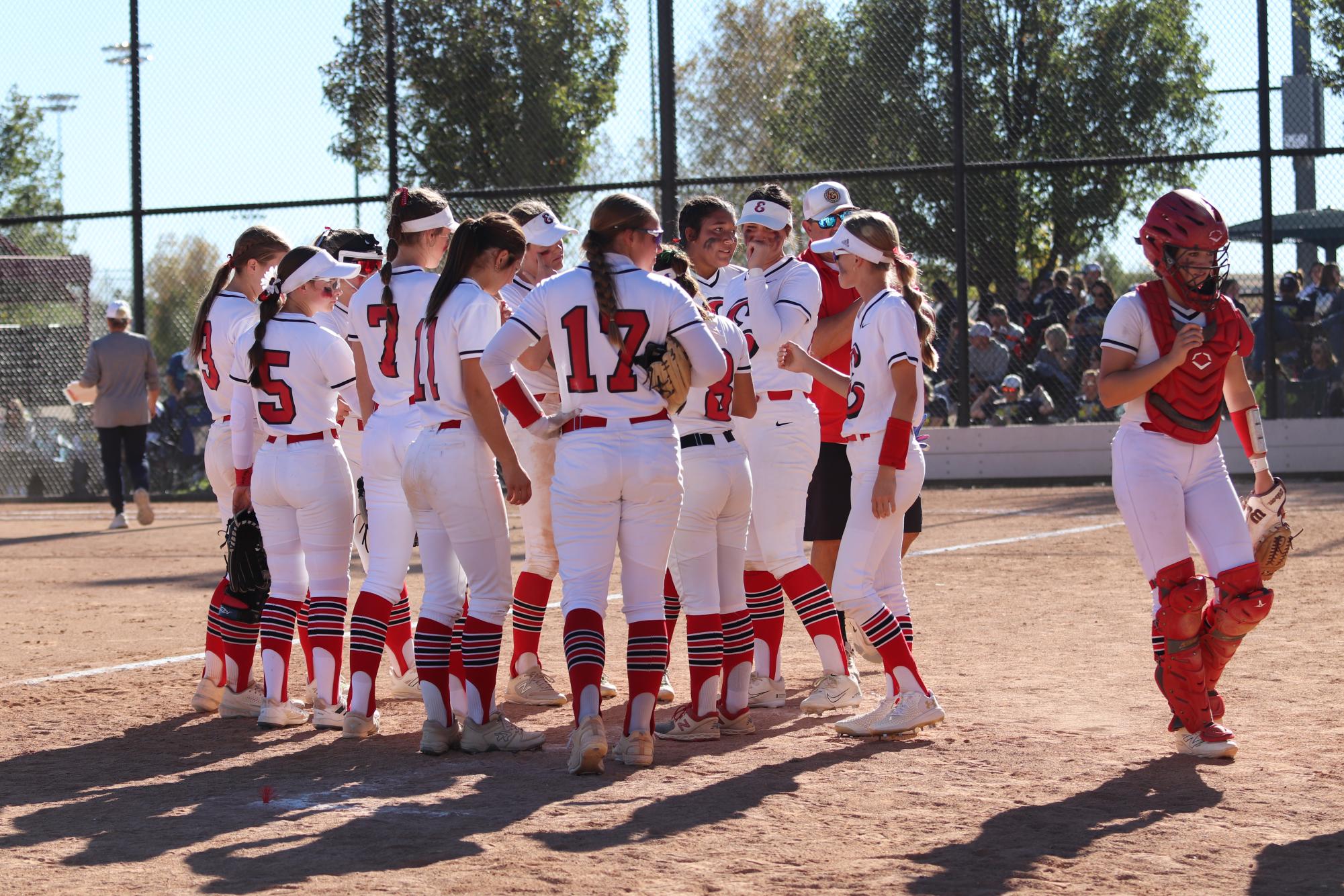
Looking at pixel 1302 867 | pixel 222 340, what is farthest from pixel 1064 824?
pixel 222 340

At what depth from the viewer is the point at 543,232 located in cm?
696

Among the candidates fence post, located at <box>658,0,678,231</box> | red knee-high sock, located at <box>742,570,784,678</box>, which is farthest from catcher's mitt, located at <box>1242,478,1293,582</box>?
fence post, located at <box>658,0,678,231</box>

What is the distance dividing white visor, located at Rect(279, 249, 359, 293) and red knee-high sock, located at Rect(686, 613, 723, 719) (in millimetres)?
2011

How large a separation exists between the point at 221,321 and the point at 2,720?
1.95m

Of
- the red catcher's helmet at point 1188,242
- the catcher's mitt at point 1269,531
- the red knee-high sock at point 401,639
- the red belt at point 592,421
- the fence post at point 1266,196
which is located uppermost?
the fence post at point 1266,196

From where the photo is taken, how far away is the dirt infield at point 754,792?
413 cm

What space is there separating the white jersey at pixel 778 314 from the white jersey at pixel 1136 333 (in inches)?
52.8

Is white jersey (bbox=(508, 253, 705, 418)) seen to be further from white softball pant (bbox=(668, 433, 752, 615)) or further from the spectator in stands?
the spectator in stands

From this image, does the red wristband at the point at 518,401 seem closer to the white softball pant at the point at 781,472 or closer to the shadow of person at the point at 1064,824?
the white softball pant at the point at 781,472

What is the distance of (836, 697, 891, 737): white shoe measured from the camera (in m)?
5.80

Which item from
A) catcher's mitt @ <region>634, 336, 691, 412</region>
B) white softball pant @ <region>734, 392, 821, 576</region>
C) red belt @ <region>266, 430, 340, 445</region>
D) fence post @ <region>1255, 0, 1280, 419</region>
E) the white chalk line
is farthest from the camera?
fence post @ <region>1255, 0, 1280, 419</region>

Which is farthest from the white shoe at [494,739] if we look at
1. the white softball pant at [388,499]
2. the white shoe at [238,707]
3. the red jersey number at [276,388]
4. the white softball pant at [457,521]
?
the red jersey number at [276,388]

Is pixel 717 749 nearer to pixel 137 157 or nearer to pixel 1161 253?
pixel 1161 253

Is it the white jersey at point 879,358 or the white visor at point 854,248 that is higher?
the white visor at point 854,248
